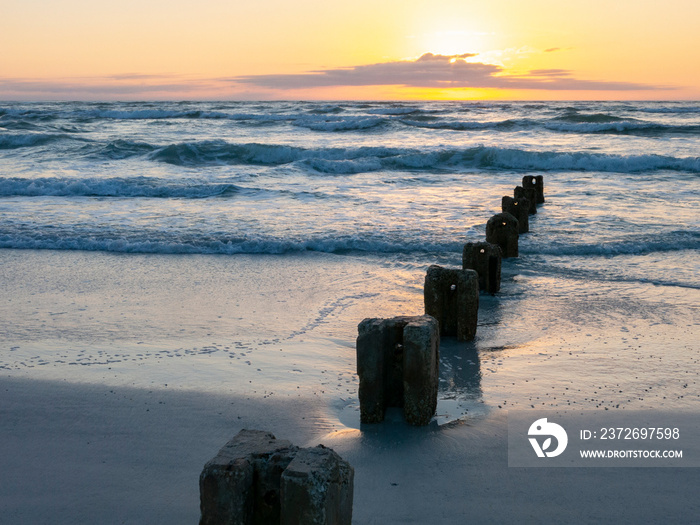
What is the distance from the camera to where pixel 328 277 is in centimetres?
782

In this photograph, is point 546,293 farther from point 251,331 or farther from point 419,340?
point 419,340

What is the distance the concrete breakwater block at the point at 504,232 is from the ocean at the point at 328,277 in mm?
371

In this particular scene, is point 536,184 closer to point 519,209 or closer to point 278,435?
point 519,209

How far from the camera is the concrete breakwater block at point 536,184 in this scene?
45.0 ft

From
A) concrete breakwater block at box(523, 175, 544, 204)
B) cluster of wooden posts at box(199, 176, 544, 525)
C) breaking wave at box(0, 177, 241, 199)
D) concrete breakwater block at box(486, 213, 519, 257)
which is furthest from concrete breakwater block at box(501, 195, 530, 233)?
breaking wave at box(0, 177, 241, 199)

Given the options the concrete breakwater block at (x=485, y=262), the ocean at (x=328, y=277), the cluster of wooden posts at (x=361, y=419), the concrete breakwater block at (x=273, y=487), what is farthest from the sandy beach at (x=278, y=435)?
the concrete breakwater block at (x=485, y=262)

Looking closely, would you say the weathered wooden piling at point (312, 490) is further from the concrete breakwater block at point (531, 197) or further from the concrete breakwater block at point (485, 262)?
the concrete breakwater block at point (531, 197)

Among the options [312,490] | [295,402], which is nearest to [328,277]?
[295,402]

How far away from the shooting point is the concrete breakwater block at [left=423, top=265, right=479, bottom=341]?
17.5 ft

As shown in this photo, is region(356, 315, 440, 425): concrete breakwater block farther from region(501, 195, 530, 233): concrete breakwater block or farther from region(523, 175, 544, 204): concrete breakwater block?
region(523, 175, 544, 204): concrete breakwater block

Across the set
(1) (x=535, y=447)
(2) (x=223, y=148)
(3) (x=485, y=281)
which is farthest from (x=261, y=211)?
(2) (x=223, y=148)

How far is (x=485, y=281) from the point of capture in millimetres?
7020

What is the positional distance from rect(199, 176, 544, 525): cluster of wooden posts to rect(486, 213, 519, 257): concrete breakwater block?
1587 mm

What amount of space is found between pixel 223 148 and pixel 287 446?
23.6m
